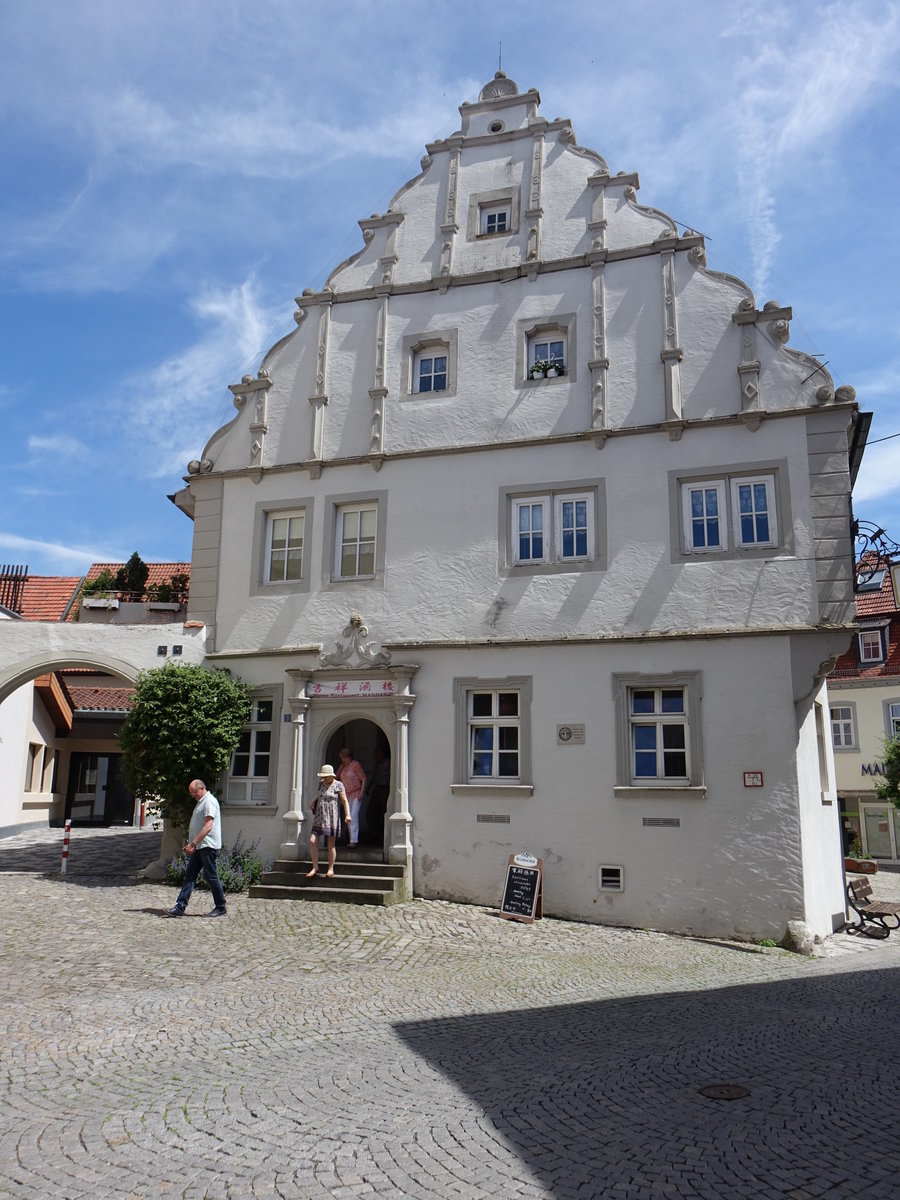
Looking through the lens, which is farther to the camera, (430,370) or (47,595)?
(47,595)

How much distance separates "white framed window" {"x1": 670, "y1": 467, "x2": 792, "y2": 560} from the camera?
45.9ft

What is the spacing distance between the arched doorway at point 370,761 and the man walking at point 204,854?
4.00 metres

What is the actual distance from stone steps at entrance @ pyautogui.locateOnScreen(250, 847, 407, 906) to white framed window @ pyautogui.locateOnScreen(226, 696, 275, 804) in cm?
139

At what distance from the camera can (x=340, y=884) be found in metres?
14.0

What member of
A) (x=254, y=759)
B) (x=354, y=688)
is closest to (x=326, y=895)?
(x=254, y=759)

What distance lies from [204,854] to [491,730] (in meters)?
4.59

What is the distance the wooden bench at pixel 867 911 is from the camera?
1406 cm

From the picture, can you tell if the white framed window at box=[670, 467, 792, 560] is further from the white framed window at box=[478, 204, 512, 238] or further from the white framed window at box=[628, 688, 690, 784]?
the white framed window at box=[478, 204, 512, 238]

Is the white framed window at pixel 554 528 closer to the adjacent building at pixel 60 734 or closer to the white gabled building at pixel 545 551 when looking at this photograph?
the white gabled building at pixel 545 551

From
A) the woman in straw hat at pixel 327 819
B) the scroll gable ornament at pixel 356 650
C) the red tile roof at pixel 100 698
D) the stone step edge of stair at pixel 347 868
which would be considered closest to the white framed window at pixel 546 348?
the scroll gable ornament at pixel 356 650

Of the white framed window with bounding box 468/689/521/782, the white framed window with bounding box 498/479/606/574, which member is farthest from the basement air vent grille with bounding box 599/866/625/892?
the white framed window with bounding box 498/479/606/574

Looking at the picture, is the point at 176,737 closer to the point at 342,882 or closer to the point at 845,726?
the point at 342,882

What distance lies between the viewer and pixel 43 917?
11.7m

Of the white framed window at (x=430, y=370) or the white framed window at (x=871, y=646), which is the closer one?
the white framed window at (x=430, y=370)
